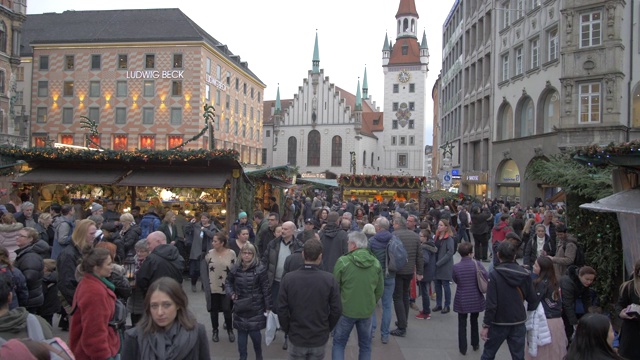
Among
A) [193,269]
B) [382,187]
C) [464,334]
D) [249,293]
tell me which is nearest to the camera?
[249,293]

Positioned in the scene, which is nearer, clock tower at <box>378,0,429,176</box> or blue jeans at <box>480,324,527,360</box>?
blue jeans at <box>480,324,527,360</box>

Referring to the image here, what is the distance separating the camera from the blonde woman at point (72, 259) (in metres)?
5.27

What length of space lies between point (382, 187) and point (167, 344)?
24695 millimetres

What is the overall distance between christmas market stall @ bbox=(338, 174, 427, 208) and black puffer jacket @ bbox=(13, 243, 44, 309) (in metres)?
22.3

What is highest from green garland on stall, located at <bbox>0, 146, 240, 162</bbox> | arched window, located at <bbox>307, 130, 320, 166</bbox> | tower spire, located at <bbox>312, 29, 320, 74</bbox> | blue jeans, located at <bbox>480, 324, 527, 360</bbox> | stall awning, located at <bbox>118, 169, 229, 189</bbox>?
tower spire, located at <bbox>312, 29, 320, 74</bbox>

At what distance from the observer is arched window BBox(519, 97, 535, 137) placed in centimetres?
2770

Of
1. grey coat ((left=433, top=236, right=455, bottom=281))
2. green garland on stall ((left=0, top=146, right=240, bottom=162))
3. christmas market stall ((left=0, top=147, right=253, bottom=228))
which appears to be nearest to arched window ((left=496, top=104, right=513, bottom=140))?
christmas market stall ((left=0, top=147, right=253, bottom=228))

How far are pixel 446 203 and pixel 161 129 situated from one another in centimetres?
2649

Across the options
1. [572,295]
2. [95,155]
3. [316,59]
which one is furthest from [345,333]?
[316,59]

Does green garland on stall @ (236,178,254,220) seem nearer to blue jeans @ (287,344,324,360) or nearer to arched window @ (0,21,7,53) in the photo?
blue jeans @ (287,344,324,360)

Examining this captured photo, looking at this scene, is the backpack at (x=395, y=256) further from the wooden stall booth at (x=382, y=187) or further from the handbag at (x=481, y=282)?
the wooden stall booth at (x=382, y=187)

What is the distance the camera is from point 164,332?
311 centimetres

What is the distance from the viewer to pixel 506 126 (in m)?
31.0

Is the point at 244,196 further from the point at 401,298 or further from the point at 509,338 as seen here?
the point at 509,338
